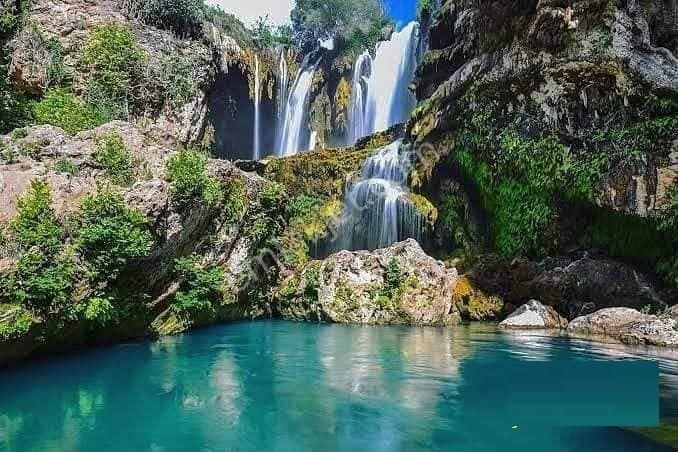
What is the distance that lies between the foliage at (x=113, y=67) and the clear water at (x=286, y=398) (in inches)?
560

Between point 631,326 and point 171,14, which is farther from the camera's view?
point 171,14

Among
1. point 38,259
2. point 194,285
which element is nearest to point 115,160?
point 38,259

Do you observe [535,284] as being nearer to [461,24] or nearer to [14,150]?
[461,24]

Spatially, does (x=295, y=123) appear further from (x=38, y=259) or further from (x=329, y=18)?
(x=38, y=259)

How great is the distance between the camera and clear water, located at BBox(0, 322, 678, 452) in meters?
5.84

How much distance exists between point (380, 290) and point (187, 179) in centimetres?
761

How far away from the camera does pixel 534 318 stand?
1585 centimetres

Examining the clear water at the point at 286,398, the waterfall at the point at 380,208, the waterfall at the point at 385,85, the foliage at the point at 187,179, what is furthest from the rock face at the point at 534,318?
the waterfall at the point at 385,85

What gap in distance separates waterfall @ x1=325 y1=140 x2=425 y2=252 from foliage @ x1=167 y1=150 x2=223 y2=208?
1031cm

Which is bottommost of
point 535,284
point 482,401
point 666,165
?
point 482,401

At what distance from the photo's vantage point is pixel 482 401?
7.42 metres

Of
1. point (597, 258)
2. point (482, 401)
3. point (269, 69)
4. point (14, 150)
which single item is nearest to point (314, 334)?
point (482, 401)

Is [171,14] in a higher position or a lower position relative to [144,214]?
higher

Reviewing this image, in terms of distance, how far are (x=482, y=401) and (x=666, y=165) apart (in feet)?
38.4
